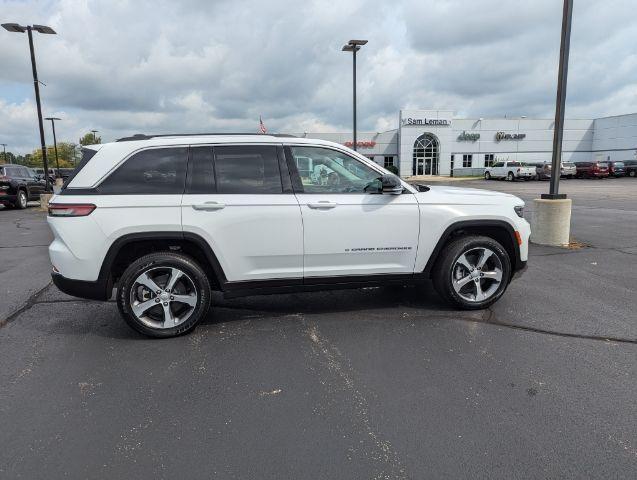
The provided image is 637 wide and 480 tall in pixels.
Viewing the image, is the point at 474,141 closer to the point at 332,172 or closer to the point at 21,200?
the point at 21,200

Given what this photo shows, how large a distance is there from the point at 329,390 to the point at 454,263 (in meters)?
2.12

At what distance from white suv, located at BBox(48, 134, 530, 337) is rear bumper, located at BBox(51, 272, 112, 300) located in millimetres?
10

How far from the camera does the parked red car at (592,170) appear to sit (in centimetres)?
3922

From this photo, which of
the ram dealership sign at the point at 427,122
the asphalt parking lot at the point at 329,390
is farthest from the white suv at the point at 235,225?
the ram dealership sign at the point at 427,122

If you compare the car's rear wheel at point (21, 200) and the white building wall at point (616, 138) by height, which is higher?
the white building wall at point (616, 138)

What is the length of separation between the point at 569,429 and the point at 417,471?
1054 millimetres

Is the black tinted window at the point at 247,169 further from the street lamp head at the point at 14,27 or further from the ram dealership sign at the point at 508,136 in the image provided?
the ram dealership sign at the point at 508,136

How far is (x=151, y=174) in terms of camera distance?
416cm

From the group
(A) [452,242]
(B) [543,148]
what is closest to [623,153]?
(B) [543,148]

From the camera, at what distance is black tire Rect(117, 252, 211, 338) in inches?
160

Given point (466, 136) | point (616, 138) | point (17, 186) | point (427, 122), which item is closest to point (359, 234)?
point (17, 186)

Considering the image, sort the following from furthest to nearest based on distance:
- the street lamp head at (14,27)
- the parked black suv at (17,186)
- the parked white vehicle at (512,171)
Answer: the parked white vehicle at (512,171) → the parked black suv at (17,186) → the street lamp head at (14,27)

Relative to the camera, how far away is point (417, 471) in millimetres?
2395

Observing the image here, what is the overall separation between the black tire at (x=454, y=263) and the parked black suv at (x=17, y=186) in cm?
1967
